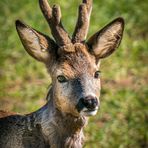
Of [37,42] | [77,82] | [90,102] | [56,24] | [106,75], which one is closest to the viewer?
[90,102]

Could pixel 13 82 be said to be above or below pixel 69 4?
below

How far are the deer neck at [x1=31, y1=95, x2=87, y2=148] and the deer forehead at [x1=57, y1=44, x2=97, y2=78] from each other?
0.32 meters

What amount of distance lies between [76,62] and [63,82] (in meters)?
0.22

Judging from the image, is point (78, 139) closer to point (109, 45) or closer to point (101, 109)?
point (109, 45)

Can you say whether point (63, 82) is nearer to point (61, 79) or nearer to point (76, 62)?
point (61, 79)

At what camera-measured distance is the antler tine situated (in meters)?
7.03

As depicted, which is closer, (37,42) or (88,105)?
(88,105)

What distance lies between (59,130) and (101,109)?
3027 millimetres

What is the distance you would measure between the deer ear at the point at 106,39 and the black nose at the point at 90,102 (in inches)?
27.3

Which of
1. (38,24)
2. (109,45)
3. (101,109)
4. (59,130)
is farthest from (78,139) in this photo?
(38,24)

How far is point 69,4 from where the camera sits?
12.4m

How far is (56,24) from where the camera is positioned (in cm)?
714

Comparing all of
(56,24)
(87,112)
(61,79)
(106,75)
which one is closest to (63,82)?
(61,79)

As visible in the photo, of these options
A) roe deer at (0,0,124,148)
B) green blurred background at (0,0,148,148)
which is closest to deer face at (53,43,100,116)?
roe deer at (0,0,124,148)
